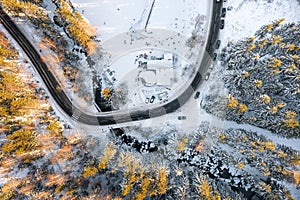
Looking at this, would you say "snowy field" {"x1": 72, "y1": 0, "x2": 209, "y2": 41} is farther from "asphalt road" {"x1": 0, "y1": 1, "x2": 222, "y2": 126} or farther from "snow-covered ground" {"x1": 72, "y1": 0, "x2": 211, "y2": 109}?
"asphalt road" {"x1": 0, "y1": 1, "x2": 222, "y2": 126}

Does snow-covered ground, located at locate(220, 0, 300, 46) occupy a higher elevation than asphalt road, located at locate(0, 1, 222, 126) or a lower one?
higher

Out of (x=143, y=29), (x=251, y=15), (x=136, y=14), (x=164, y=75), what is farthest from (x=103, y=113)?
(x=251, y=15)

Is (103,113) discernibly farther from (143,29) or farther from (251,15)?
(251,15)

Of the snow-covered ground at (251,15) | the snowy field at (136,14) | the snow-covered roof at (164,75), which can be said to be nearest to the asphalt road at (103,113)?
the snow-covered ground at (251,15)

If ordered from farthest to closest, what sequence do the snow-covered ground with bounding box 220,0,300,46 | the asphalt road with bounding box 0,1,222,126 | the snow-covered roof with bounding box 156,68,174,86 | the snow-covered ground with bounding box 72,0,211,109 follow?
the snow-covered ground with bounding box 72,0,211,109 < the asphalt road with bounding box 0,1,222,126 < the snow-covered roof with bounding box 156,68,174,86 < the snow-covered ground with bounding box 220,0,300,46

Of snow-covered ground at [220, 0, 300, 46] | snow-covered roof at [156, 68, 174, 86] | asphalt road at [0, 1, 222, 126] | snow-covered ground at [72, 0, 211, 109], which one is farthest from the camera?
snow-covered ground at [72, 0, 211, 109]

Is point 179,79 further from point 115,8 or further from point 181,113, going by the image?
point 115,8

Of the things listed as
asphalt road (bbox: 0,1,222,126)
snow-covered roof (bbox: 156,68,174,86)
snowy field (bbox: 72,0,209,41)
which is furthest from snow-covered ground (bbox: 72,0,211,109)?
asphalt road (bbox: 0,1,222,126)

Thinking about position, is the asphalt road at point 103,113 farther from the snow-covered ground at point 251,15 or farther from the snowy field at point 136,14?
the snowy field at point 136,14

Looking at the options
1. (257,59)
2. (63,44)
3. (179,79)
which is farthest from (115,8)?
(257,59)
